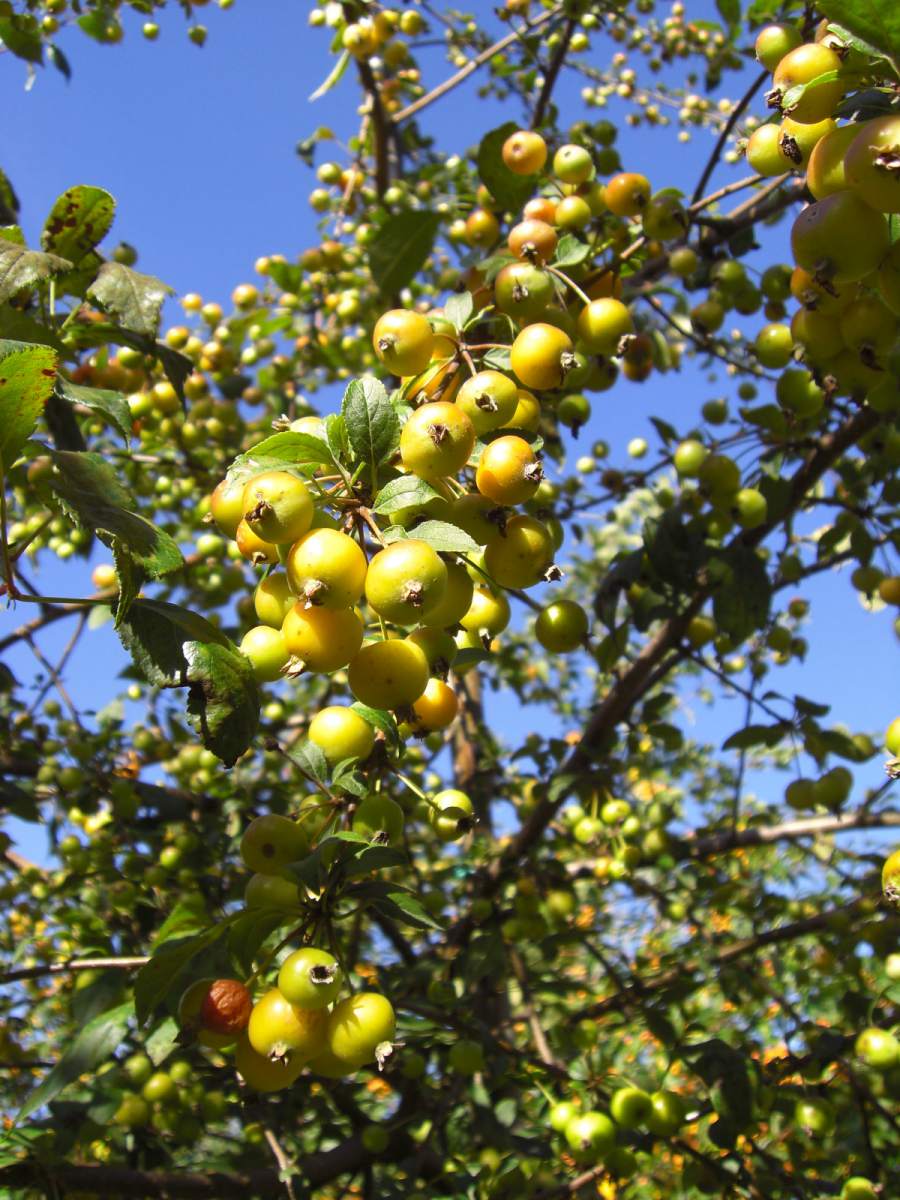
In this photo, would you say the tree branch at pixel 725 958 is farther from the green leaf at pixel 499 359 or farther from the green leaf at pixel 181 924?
the green leaf at pixel 499 359

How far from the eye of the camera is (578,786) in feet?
9.53

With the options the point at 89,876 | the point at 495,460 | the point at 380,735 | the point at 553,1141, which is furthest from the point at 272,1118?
the point at 495,460

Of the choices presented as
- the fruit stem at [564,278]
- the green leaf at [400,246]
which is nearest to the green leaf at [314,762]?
the fruit stem at [564,278]

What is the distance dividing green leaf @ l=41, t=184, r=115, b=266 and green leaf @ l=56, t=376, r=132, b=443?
31 centimetres

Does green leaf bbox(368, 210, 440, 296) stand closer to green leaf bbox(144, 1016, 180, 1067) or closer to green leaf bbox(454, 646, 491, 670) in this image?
green leaf bbox(454, 646, 491, 670)

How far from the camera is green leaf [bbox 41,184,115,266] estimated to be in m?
1.74

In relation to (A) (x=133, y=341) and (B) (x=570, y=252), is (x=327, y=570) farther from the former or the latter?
(A) (x=133, y=341)

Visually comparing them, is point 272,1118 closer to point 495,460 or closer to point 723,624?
point 723,624

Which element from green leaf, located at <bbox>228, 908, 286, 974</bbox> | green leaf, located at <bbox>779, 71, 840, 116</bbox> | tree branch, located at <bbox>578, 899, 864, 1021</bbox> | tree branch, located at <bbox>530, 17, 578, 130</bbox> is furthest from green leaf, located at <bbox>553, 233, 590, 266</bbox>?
tree branch, located at <bbox>578, 899, 864, 1021</bbox>

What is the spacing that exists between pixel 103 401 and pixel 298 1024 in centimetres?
119

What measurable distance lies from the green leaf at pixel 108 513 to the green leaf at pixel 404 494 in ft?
0.91

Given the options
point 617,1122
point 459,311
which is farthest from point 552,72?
point 617,1122

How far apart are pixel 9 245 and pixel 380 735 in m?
1.13

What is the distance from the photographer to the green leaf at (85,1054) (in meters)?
2.01
